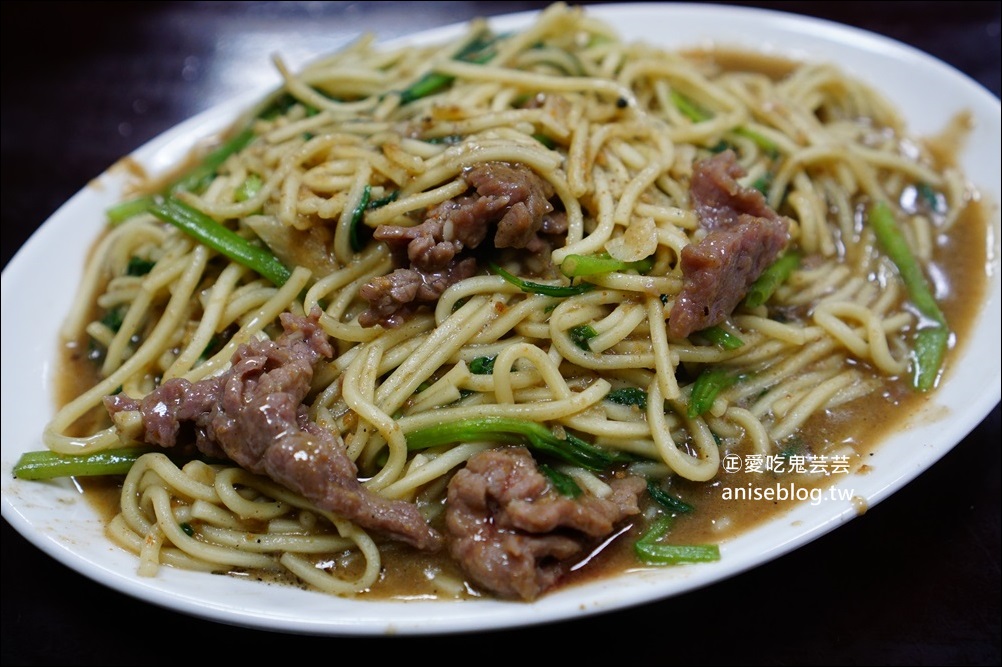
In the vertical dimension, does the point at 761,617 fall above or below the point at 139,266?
below

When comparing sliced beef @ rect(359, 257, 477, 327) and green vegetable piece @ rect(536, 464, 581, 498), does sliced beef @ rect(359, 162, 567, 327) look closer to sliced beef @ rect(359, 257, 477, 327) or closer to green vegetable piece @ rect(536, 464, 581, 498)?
sliced beef @ rect(359, 257, 477, 327)

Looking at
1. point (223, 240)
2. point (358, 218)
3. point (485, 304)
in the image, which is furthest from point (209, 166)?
point (485, 304)

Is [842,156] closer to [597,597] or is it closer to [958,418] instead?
[958,418]

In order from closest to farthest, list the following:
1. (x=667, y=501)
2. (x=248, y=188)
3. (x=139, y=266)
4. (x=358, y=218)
Result: 1. (x=667, y=501)
2. (x=358, y=218)
3. (x=248, y=188)
4. (x=139, y=266)

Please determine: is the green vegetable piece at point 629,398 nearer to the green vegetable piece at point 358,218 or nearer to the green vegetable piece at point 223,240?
the green vegetable piece at point 358,218

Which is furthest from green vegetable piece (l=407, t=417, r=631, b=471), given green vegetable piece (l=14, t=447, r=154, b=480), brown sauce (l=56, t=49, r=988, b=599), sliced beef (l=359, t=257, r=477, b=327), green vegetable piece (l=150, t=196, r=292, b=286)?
green vegetable piece (l=14, t=447, r=154, b=480)

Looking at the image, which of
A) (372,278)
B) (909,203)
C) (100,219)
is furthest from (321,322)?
(909,203)

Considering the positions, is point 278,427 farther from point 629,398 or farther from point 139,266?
point 139,266
